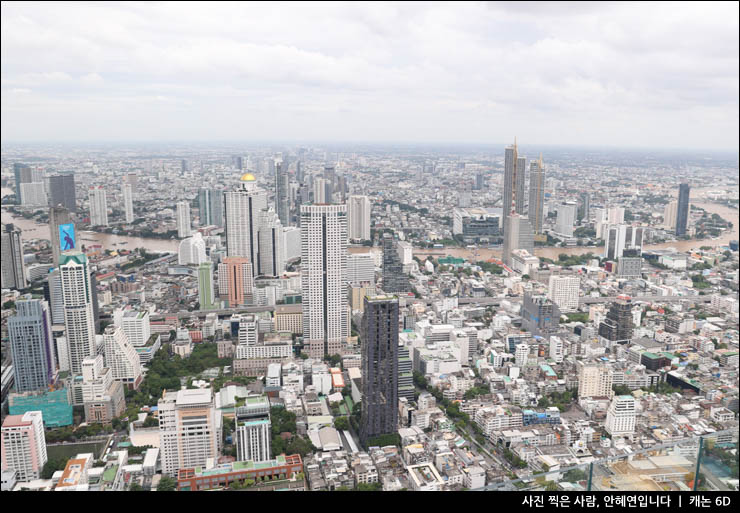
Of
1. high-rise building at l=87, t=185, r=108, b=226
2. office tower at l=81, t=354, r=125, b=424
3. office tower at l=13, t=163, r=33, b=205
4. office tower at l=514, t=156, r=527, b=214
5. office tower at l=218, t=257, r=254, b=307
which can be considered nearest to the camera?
office tower at l=81, t=354, r=125, b=424

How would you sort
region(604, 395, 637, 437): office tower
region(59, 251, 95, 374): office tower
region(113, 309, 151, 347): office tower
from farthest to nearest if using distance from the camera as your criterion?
region(113, 309, 151, 347): office tower → region(59, 251, 95, 374): office tower → region(604, 395, 637, 437): office tower

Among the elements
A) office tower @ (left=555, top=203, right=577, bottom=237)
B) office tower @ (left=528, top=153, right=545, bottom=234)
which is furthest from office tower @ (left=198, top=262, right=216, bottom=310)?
office tower @ (left=555, top=203, right=577, bottom=237)

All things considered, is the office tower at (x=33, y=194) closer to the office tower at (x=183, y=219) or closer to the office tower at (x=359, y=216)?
the office tower at (x=183, y=219)

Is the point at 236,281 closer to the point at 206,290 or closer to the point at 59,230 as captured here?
the point at 206,290

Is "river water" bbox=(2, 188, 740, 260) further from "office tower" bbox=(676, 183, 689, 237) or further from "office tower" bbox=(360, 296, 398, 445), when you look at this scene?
"office tower" bbox=(360, 296, 398, 445)

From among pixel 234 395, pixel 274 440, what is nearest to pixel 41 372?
pixel 234 395

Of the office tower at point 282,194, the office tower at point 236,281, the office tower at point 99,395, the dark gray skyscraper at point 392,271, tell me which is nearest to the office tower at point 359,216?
the dark gray skyscraper at point 392,271
